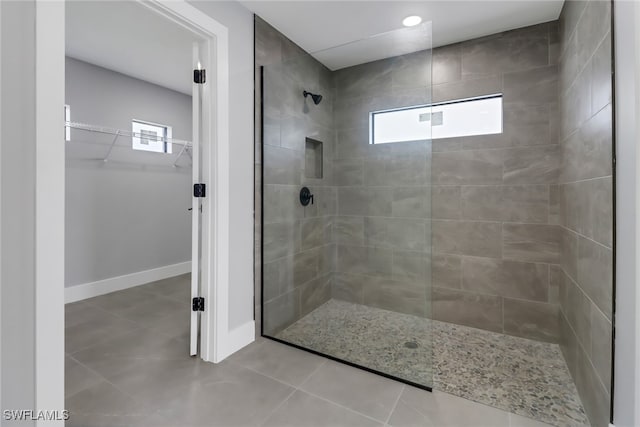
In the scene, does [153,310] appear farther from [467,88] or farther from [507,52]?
[507,52]

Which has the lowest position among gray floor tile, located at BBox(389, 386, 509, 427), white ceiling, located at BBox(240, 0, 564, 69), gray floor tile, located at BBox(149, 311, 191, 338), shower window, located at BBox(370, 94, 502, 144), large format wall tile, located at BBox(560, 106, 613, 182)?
gray floor tile, located at BBox(389, 386, 509, 427)

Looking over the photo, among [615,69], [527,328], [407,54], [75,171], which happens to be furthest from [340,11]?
[75,171]

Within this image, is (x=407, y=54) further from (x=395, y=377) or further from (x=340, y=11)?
(x=395, y=377)

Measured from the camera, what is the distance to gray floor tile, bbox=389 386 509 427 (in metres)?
1.48

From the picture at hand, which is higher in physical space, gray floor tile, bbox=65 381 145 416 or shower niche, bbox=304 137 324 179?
shower niche, bbox=304 137 324 179

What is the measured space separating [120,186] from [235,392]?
2929 mm

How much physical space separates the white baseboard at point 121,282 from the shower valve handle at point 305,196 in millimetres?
2503

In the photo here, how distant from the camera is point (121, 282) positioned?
353 centimetres

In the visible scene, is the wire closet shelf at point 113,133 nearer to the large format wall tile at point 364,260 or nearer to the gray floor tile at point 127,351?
the gray floor tile at point 127,351

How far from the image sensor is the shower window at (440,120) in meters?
2.03

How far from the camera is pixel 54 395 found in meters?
1.20

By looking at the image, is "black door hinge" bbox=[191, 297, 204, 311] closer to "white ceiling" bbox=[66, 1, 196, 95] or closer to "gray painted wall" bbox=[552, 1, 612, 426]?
"white ceiling" bbox=[66, 1, 196, 95]

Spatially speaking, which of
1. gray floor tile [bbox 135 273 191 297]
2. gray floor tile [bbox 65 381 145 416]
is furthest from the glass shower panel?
gray floor tile [bbox 135 273 191 297]

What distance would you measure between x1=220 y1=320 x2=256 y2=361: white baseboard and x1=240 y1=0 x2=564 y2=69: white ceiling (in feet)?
6.84
